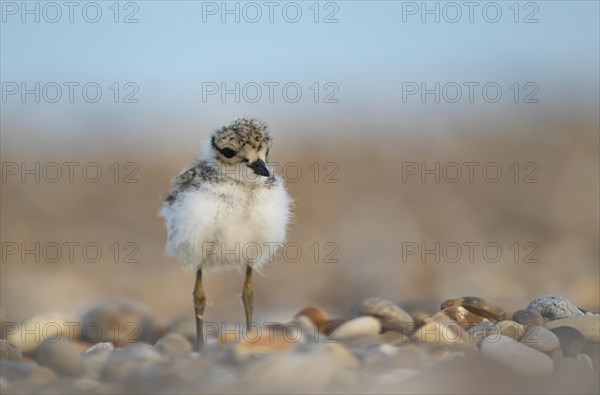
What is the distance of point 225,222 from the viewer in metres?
3.91

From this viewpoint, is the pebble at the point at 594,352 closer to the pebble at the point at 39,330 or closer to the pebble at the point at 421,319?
the pebble at the point at 421,319

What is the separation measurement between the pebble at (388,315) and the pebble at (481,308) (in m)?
0.35

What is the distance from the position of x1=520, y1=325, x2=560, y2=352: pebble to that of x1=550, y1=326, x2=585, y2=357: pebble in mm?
42

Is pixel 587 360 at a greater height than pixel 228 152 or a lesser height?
lesser

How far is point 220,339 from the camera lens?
12.5ft

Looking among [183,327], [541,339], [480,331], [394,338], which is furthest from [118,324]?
[541,339]

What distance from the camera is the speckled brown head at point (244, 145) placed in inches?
153

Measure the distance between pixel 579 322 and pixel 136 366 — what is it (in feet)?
6.90

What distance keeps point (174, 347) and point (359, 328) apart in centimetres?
88

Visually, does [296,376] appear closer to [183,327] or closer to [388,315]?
[388,315]

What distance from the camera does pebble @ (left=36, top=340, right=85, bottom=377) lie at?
3.16 metres

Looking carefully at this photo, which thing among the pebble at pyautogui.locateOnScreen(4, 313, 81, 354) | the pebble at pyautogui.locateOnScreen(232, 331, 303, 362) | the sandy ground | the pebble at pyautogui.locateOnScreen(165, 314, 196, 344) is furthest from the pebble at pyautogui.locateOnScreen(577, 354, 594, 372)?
the sandy ground

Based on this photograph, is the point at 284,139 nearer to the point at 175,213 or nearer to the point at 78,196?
the point at 78,196

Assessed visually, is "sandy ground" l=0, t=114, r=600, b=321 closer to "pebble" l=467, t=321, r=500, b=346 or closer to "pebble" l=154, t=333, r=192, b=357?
"pebble" l=467, t=321, r=500, b=346
